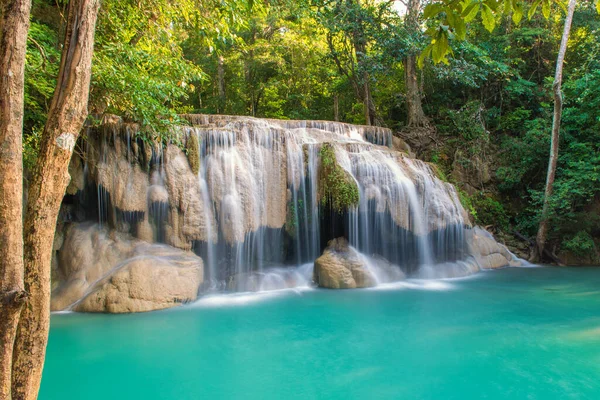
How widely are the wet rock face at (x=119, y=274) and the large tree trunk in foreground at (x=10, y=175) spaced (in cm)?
517

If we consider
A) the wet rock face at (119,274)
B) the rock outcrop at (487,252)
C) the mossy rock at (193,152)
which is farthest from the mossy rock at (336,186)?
→ the rock outcrop at (487,252)

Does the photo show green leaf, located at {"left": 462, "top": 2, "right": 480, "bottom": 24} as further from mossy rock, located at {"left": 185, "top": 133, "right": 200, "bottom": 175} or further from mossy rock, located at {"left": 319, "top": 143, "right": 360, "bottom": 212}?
mossy rock, located at {"left": 185, "top": 133, "right": 200, "bottom": 175}

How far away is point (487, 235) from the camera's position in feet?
39.4

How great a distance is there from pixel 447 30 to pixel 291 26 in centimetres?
1786

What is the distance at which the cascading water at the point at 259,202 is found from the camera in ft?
27.5

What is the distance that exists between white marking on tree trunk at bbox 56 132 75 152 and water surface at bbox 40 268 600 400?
113 inches

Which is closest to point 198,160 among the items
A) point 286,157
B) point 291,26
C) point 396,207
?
point 286,157

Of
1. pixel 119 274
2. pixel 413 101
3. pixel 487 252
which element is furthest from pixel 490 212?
pixel 119 274

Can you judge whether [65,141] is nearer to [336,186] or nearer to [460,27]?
[460,27]

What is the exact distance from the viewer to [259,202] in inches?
371

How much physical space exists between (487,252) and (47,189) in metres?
11.3

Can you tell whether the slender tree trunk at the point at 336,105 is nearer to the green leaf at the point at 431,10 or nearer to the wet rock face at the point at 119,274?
the wet rock face at the point at 119,274

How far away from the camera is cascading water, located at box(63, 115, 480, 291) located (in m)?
8.38

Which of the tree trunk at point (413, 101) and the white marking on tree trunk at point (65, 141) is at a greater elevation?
the tree trunk at point (413, 101)
